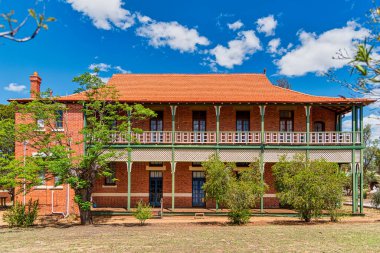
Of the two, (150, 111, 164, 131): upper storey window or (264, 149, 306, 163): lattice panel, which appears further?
(150, 111, 164, 131): upper storey window

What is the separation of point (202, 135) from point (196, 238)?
845 centimetres

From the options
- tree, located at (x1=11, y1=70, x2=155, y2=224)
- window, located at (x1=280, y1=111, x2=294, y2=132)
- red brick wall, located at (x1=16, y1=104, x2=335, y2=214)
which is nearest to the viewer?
tree, located at (x1=11, y1=70, x2=155, y2=224)

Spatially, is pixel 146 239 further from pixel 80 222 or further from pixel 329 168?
pixel 329 168

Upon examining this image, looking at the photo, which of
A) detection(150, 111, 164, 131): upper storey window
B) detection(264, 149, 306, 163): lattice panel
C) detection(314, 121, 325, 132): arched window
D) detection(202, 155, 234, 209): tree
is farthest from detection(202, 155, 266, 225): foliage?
detection(314, 121, 325, 132): arched window

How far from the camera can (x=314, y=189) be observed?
16078mm

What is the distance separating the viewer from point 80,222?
17.7m

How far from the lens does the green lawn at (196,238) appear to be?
37.7 feet

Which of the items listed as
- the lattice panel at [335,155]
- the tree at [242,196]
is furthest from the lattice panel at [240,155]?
the lattice panel at [335,155]

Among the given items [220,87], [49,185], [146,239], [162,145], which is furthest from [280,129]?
[49,185]

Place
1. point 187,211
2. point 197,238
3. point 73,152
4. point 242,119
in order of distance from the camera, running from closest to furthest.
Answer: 1. point 197,238
2. point 73,152
3. point 187,211
4. point 242,119

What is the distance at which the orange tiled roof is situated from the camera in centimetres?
2014

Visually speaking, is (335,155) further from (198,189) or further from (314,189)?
(198,189)

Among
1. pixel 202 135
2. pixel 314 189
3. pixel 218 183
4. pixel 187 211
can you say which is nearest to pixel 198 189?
pixel 187 211

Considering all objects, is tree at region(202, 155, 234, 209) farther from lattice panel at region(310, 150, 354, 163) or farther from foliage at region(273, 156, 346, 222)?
lattice panel at region(310, 150, 354, 163)
